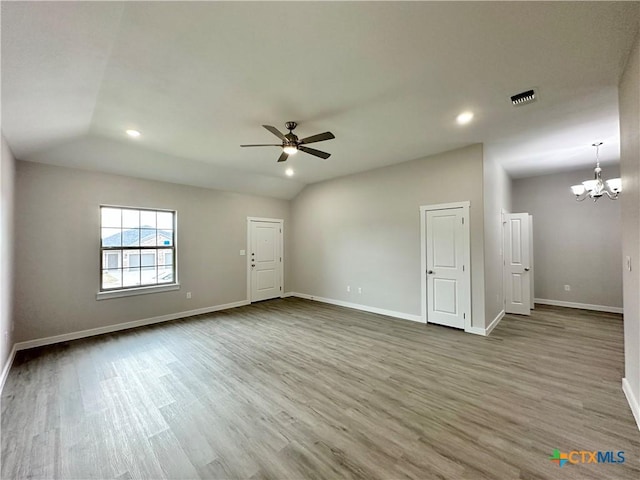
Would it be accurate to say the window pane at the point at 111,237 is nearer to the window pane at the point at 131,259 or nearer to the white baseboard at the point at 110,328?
the window pane at the point at 131,259

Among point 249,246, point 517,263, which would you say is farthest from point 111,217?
point 517,263

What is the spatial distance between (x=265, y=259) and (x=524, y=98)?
566cm

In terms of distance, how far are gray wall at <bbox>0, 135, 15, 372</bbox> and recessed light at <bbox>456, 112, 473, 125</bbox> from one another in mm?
5061

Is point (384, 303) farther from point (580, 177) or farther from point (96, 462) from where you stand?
point (580, 177)

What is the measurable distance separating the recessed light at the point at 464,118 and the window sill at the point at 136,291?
18.0ft

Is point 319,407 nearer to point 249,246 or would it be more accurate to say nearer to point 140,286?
point 140,286

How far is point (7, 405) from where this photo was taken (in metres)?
2.29

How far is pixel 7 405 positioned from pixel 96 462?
146 centimetres

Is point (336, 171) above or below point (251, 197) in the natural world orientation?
above

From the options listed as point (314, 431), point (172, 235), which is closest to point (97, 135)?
point (172, 235)

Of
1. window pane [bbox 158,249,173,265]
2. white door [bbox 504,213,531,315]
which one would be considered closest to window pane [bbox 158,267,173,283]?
window pane [bbox 158,249,173,265]

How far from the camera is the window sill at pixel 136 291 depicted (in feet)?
13.9

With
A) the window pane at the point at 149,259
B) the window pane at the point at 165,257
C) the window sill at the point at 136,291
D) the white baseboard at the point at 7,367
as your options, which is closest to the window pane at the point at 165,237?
the window pane at the point at 165,257

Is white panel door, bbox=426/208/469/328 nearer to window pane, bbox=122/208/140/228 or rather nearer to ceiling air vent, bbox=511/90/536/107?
ceiling air vent, bbox=511/90/536/107
